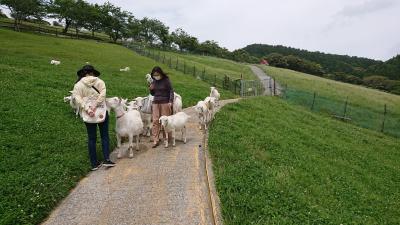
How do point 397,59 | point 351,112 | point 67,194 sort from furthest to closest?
point 397,59 → point 351,112 → point 67,194

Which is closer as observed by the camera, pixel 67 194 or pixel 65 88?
pixel 67 194

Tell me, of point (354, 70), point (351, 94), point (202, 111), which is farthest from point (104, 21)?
point (354, 70)

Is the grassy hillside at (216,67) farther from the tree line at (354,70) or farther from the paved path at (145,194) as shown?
the tree line at (354,70)

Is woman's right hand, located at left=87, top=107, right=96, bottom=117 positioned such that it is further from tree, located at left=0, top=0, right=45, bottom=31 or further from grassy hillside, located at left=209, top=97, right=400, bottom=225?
tree, located at left=0, top=0, right=45, bottom=31

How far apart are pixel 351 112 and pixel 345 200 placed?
24.1 meters

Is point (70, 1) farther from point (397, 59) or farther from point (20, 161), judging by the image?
point (397, 59)

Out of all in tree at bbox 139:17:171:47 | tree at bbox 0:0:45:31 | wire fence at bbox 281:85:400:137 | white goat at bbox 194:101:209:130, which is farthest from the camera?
tree at bbox 139:17:171:47

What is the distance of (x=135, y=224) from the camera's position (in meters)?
7.31

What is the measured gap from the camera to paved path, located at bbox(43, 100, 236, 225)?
7.58 m

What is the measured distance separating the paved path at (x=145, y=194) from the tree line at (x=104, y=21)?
71.2m

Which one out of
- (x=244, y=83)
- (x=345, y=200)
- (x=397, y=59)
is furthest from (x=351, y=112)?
(x=397, y=59)

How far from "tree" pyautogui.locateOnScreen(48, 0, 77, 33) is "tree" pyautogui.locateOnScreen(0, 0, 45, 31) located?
4.81 metres

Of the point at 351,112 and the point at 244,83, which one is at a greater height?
the point at 244,83

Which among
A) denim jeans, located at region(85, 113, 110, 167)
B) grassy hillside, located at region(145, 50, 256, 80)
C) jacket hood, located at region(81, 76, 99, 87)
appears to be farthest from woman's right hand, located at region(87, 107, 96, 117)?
grassy hillside, located at region(145, 50, 256, 80)
